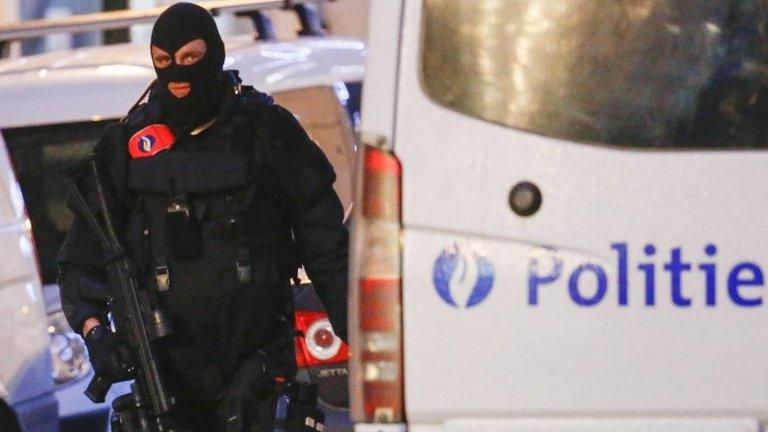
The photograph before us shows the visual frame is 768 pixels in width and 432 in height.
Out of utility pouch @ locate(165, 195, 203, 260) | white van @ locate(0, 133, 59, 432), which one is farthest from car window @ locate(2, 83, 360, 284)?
utility pouch @ locate(165, 195, 203, 260)

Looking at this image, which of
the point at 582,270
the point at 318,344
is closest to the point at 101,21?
the point at 318,344

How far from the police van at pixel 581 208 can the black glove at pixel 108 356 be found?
116cm

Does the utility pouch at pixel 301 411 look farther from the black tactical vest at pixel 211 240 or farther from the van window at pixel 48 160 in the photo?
the van window at pixel 48 160

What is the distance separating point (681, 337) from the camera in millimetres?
3791

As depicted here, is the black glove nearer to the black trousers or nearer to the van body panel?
the black trousers

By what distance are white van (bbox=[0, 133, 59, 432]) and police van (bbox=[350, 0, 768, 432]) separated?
2.37 m

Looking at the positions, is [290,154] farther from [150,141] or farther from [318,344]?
[318,344]

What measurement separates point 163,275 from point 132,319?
0.14 meters

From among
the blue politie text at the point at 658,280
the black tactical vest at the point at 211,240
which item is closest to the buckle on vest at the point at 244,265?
the black tactical vest at the point at 211,240

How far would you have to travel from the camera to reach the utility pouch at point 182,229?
4.72 metres

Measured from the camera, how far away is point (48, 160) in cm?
746

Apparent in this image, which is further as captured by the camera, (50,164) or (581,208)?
(50,164)

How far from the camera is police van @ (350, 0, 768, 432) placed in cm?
378

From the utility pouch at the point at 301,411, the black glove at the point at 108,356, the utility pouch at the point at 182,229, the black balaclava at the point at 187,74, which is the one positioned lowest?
the utility pouch at the point at 301,411
